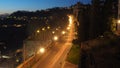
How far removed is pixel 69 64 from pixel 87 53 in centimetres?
2276

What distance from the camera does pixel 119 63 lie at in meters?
4.92

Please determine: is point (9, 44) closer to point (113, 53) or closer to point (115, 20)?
point (115, 20)

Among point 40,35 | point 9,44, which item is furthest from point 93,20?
point 9,44

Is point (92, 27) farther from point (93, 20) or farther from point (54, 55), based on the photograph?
point (54, 55)

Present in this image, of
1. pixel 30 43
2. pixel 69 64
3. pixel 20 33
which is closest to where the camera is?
pixel 69 64

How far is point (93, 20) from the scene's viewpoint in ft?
104

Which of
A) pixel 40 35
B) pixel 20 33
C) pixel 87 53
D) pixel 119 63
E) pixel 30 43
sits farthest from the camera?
pixel 20 33

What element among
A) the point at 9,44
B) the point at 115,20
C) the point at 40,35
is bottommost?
the point at 9,44

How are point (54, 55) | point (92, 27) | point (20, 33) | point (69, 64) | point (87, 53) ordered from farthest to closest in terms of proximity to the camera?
point (20, 33) < point (54, 55) < point (92, 27) < point (69, 64) < point (87, 53)

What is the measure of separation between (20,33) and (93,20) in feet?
332

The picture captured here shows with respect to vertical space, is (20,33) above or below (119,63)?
below

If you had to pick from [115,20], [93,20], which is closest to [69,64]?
[93,20]

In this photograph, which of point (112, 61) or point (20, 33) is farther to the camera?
point (20, 33)

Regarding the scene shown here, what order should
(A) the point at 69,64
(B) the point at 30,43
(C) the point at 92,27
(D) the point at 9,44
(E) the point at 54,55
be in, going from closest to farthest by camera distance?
1. (A) the point at 69,64
2. (C) the point at 92,27
3. (E) the point at 54,55
4. (B) the point at 30,43
5. (D) the point at 9,44
